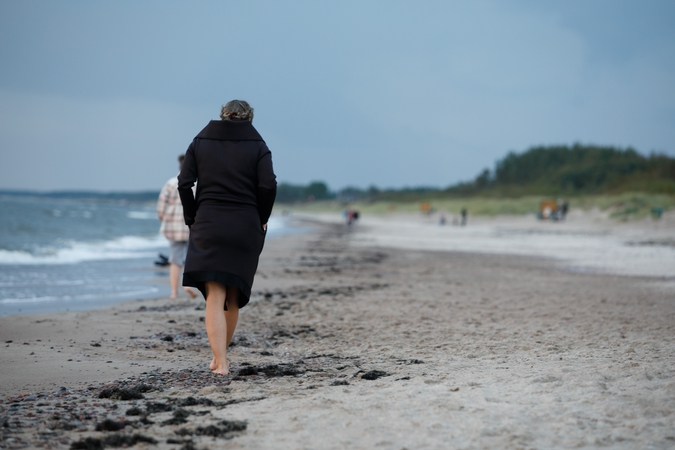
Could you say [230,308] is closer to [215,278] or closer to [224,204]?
[215,278]

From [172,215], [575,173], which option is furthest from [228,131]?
[575,173]

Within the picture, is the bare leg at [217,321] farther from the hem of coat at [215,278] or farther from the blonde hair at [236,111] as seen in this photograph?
the blonde hair at [236,111]

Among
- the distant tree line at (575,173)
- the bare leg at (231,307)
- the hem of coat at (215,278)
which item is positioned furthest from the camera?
the distant tree line at (575,173)

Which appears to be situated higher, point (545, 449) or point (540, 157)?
point (540, 157)

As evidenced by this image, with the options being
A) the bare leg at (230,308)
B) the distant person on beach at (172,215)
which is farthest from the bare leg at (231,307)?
the distant person on beach at (172,215)

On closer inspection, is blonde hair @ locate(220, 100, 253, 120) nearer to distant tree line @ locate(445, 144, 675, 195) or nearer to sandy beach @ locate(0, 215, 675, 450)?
sandy beach @ locate(0, 215, 675, 450)

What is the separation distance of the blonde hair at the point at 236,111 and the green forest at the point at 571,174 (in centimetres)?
4273

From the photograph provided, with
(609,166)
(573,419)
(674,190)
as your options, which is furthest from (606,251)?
(609,166)

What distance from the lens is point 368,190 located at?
501ft

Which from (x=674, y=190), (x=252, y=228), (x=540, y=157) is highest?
(x=540, y=157)

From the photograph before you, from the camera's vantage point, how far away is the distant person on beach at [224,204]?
13.6 feet

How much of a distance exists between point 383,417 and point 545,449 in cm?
81

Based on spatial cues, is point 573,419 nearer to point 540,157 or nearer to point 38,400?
point 38,400

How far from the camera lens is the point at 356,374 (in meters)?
4.25
